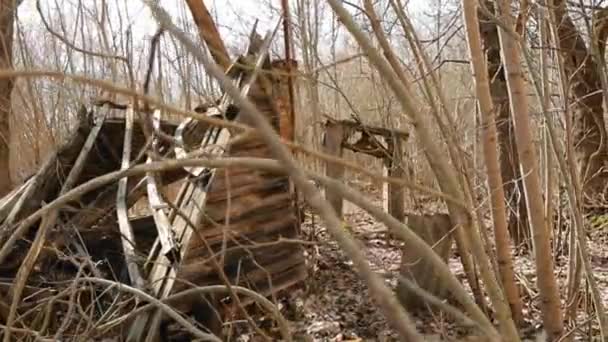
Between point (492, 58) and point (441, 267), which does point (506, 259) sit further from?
point (492, 58)

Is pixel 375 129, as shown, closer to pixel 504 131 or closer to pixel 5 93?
pixel 504 131

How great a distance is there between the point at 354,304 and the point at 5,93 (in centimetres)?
626

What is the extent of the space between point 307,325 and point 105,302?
1.59 m

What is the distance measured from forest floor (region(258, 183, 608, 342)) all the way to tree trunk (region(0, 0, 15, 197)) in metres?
4.90

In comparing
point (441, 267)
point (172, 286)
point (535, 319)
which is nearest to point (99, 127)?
point (172, 286)

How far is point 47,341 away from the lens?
2400 millimetres

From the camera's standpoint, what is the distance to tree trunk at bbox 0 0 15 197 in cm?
878

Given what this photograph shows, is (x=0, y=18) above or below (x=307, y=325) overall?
above

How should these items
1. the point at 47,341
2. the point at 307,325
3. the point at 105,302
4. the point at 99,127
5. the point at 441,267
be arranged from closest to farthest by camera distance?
the point at 441,267, the point at 47,341, the point at 105,302, the point at 307,325, the point at 99,127

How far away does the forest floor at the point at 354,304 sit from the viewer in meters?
4.48

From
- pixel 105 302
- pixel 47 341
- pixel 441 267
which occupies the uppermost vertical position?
pixel 441 267

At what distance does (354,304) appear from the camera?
5469mm

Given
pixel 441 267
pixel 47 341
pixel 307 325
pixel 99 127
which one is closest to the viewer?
pixel 441 267

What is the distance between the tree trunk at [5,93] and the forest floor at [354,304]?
4.90 m
